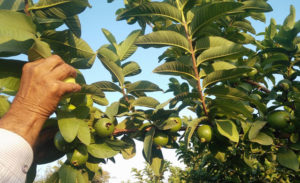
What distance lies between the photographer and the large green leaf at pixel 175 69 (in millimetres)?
1286

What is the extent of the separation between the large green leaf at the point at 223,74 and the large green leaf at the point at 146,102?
326 millimetres

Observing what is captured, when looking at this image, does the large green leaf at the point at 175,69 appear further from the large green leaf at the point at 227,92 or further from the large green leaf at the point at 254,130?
the large green leaf at the point at 254,130

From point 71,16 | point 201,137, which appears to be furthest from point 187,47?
point 71,16

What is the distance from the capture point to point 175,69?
132 cm

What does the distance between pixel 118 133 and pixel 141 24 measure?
2.81 feet

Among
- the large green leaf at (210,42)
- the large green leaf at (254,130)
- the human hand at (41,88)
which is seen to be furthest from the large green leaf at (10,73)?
the large green leaf at (254,130)

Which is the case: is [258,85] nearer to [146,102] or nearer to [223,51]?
[223,51]

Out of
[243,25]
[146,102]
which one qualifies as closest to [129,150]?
[146,102]

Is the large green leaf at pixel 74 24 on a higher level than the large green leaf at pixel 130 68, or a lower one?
higher

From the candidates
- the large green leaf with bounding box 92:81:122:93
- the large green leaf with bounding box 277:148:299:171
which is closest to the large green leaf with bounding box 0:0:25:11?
the large green leaf with bounding box 92:81:122:93

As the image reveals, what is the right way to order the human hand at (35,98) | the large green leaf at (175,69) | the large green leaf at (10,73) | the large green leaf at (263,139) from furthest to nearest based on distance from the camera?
1. the large green leaf at (263,139)
2. the large green leaf at (175,69)
3. the large green leaf at (10,73)
4. the human hand at (35,98)

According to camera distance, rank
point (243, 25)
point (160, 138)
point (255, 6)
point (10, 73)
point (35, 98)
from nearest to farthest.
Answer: point (35, 98), point (10, 73), point (255, 6), point (160, 138), point (243, 25)

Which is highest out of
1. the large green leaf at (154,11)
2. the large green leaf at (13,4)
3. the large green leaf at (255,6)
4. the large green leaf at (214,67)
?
the large green leaf at (255,6)

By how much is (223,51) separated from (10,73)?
3.35 ft
